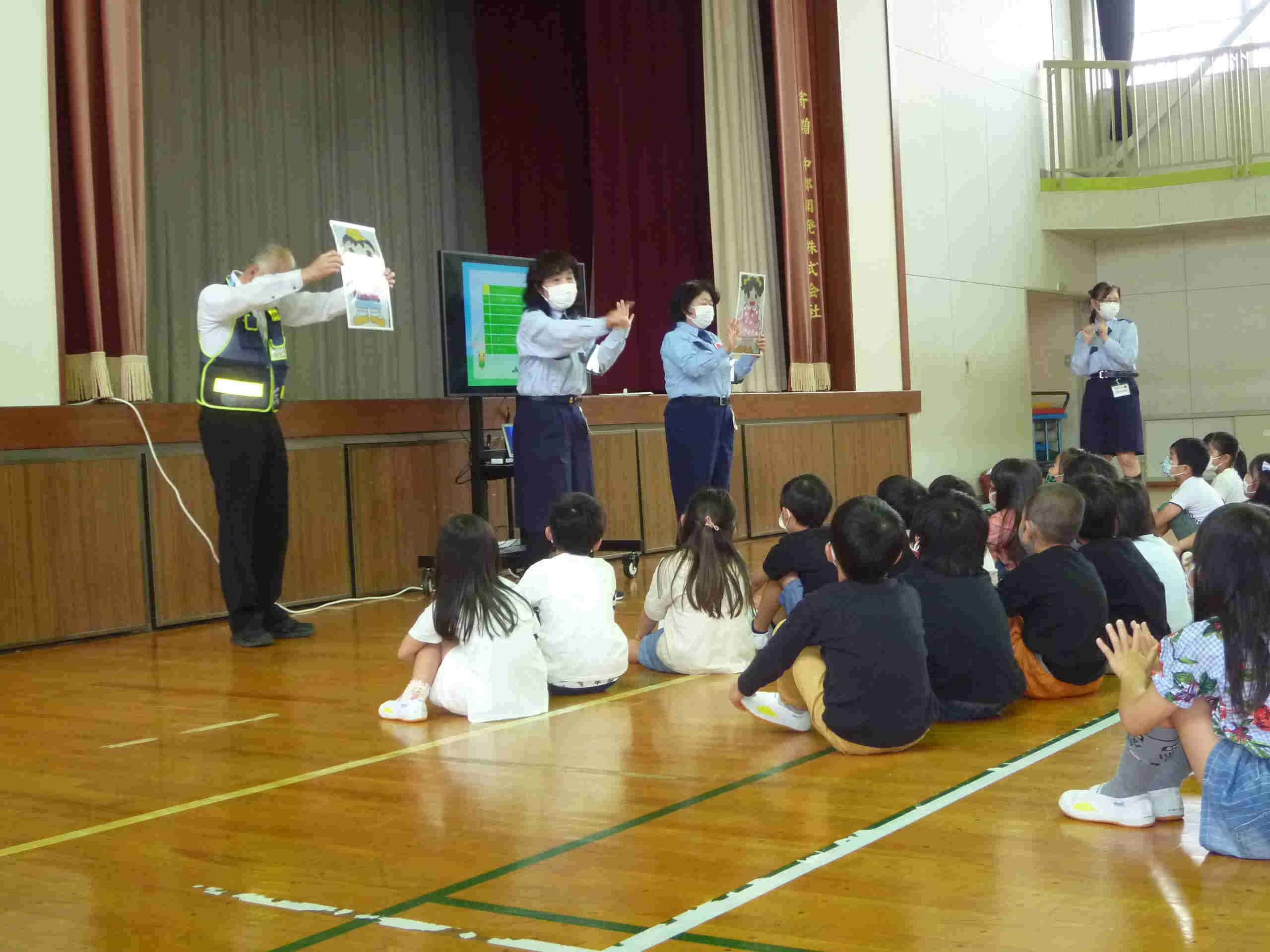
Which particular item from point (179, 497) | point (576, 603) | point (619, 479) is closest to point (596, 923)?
point (576, 603)

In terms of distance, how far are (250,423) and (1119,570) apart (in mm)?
2894

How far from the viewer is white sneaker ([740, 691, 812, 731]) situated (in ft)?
10.5

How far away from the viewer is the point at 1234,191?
36.9 ft

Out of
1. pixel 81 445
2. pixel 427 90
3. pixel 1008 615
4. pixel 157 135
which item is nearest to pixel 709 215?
pixel 427 90

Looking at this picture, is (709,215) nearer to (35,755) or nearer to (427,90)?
(427,90)

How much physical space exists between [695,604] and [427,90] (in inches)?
236

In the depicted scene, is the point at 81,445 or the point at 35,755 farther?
the point at 81,445

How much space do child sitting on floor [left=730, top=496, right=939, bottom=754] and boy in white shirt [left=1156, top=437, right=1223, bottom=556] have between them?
111 inches

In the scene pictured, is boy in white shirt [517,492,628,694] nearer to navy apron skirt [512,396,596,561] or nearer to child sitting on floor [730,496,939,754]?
child sitting on floor [730,496,939,754]

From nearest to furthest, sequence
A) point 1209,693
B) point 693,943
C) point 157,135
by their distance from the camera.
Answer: point 693,943
point 1209,693
point 157,135

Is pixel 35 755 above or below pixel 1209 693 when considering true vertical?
below

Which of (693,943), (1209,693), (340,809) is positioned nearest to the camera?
(693,943)

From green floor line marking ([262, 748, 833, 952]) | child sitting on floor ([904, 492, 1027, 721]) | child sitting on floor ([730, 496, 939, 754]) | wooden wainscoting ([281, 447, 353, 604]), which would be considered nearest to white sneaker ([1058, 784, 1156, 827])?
child sitting on floor ([730, 496, 939, 754])

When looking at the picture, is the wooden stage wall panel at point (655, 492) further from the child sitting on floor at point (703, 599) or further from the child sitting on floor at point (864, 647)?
the child sitting on floor at point (864, 647)
